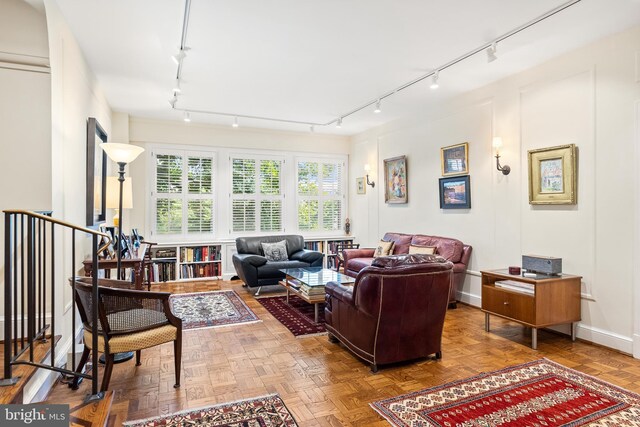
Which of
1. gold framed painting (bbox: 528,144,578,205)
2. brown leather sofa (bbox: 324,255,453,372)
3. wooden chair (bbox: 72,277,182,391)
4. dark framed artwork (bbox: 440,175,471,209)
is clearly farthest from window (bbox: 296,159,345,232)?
wooden chair (bbox: 72,277,182,391)

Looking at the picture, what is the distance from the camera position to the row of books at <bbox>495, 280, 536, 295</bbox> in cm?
354

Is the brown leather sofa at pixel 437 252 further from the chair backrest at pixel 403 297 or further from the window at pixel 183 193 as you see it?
the window at pixel 183 193

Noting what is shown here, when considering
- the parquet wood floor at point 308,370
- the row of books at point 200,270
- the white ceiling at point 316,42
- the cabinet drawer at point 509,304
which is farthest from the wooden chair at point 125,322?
the row of books at point 200,270

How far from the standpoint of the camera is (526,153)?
13.9 ft

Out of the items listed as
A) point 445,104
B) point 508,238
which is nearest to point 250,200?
point 445,104

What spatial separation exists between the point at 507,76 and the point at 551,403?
11.9 feet

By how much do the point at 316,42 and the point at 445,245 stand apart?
10.6 feet

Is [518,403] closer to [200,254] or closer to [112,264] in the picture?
[112,264]

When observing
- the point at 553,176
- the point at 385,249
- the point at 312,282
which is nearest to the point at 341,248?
the point at 385,249

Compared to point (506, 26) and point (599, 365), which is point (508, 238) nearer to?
point (599, 365)

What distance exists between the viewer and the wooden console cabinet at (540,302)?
3452 millimetres

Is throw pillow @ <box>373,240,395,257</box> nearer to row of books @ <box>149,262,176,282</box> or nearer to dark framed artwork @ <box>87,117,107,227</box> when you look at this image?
row of books @ <box>149,262,176,282</box>

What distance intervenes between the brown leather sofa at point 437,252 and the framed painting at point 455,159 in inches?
38.8

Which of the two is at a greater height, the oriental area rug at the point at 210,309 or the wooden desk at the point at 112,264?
the wooden desk at the point at 112,264
